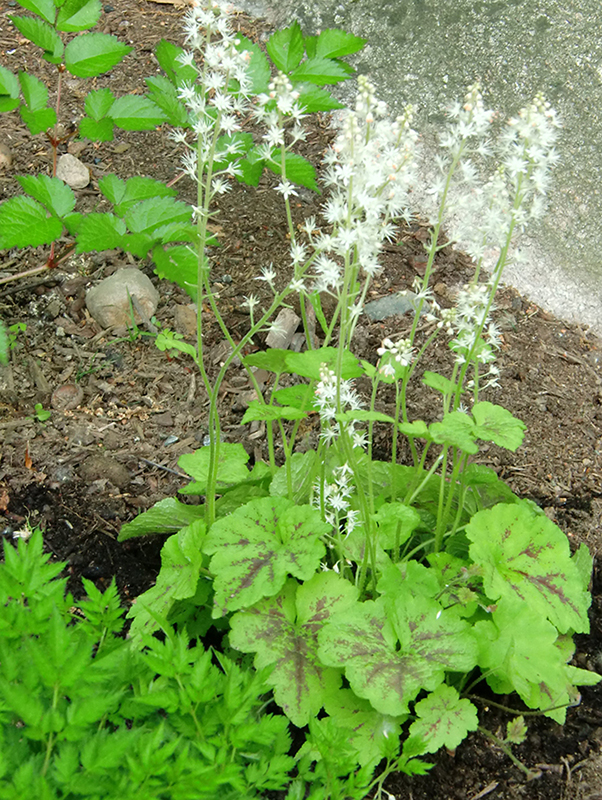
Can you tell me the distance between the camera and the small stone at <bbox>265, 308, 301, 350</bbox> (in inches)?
106

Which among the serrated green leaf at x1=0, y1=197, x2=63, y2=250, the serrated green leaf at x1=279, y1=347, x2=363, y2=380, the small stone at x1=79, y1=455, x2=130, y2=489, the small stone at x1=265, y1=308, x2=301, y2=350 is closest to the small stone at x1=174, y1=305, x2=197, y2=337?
the small stone at x1=265, y1=308, x2=301, y2=350

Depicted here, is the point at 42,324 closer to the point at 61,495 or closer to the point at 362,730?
the point at 61,495

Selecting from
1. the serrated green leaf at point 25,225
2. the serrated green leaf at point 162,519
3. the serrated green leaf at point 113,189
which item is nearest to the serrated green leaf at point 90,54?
the serrated green leaf at point 113,189

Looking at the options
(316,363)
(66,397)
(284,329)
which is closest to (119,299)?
(66,397)

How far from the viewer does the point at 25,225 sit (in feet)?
6.80

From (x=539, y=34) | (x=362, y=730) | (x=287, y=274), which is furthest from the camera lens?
(x=539, y=34)

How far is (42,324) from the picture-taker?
2.72 m

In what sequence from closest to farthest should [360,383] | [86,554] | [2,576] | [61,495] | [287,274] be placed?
1. [2,576]
2. [86,554]
3. [61,495]
4. [360,383]
5. [287,274]

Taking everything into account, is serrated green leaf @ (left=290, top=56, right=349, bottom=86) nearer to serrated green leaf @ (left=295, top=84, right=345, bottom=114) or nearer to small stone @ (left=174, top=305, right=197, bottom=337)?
serrated green leaf @ (left=295, top=84, right=345, bottom=114)

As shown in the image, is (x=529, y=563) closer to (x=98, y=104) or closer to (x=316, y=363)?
(x=316, y=363)

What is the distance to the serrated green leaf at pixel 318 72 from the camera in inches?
86.0

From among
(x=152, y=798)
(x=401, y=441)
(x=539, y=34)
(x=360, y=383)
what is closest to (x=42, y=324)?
(x=360, y=383)

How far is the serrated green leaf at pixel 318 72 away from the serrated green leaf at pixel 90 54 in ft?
1.79

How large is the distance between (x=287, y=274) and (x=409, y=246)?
1.99 ft
